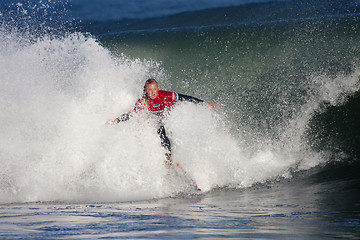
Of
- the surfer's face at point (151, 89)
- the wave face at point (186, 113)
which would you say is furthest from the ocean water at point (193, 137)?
the surfer's face at point (151, 89)

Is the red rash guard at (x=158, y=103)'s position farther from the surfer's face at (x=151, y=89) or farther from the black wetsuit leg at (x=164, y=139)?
the black wetsuit leg at (x=164, y=139)

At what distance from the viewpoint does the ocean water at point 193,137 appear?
4312 millimetres

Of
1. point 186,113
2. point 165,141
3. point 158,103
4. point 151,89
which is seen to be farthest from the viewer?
point 186,113

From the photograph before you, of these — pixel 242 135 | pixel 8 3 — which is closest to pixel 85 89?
pixel 242 135

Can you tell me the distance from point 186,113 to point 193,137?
0.39 m

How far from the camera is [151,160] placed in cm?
698

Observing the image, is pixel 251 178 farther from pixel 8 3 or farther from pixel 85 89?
pixel 8 3

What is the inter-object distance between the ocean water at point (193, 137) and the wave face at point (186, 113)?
0.02 metres

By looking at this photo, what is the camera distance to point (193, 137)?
7176 mm

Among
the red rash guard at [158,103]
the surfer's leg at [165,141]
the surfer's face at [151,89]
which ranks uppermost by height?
the surfer's face at [151,89]

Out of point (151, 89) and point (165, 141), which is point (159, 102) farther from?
point (165, 141)

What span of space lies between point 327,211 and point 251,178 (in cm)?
254

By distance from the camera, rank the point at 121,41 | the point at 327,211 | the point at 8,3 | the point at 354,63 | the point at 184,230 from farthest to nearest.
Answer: the point at 8,3 → the point at 121,41 → the point at 354,63 → the point at 327,211 → the point at 184,230

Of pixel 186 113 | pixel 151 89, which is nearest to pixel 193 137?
pixel 186 113
